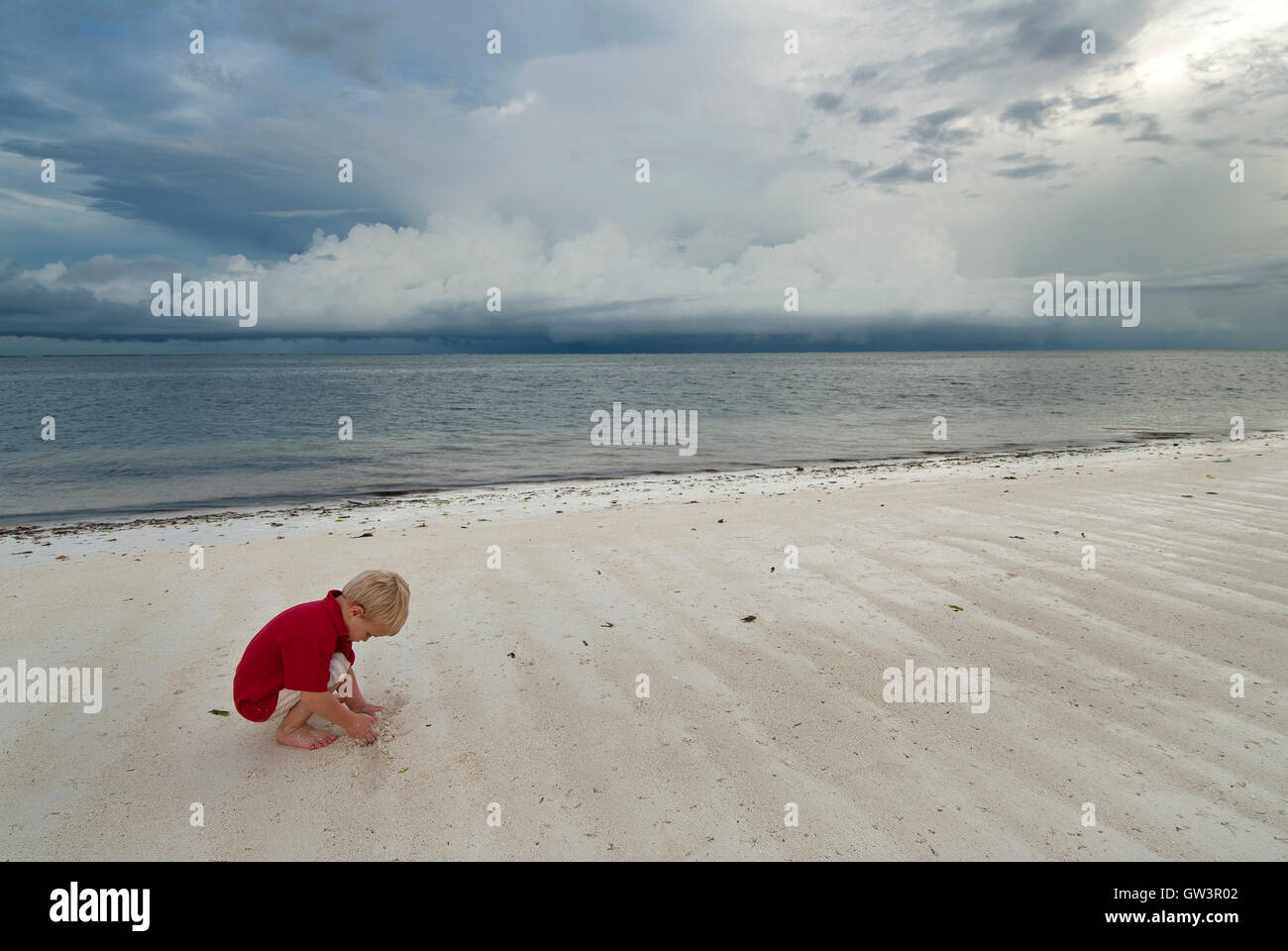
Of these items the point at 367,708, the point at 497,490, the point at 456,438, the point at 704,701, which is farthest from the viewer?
the point at 456,438

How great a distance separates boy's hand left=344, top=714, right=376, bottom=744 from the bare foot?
0.47 ft

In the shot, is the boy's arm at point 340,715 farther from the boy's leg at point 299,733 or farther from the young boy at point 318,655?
the boy's leg at point 299,733

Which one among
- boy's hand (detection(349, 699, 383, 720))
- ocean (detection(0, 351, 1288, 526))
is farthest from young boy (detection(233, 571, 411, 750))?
ocean (detection(0, 351, 1288, 526))

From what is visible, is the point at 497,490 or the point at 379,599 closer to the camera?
the point at 379,599

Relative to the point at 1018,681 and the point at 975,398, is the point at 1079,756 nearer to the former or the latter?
the point at 1018,681

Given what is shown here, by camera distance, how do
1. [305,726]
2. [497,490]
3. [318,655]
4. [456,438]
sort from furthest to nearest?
[456,438] < [497,490] < [305,726] < [318,655]

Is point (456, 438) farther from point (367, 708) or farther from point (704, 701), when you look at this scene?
point (704, 701)

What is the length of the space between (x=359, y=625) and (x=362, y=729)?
689 mm

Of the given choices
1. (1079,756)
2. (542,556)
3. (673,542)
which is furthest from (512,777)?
(673,542)

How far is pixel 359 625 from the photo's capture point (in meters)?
4.22

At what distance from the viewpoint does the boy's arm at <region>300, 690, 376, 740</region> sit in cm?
413

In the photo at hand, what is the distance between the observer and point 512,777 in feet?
13.4

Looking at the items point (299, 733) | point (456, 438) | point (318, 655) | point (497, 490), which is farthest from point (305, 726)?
point (456, 438)

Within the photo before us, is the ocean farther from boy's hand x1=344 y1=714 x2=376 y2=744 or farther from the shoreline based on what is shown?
boy's hand x1=344 y1=714 x2=376 y2=744
